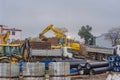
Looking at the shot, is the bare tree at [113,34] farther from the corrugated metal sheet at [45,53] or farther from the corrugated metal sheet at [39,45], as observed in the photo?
the corrugated metal sheet at [45,53]

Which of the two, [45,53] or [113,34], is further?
[113,34]

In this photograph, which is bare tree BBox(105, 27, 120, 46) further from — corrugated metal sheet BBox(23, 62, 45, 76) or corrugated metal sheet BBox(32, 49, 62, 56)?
corrugated metal sheet BBox(23, 62, 45, 76)

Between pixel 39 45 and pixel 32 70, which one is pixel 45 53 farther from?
pixel 32 70

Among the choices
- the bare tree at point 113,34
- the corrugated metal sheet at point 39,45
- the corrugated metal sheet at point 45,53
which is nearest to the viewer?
the corrugated metal sheet at point 45,53

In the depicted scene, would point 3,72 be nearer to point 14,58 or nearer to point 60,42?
point 14,58

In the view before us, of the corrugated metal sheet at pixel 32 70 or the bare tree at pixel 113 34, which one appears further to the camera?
the bare tree at pixel 113 34

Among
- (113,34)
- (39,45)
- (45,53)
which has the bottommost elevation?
(45,53)

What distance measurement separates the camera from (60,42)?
50031 mm

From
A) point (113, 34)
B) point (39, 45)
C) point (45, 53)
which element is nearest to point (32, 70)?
point (45, 53)

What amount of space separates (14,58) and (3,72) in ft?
51.0

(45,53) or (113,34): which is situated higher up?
(113,34)

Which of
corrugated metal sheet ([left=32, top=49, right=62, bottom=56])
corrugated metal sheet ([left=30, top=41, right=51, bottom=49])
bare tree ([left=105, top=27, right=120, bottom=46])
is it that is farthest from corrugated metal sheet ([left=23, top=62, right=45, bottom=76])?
bare tree ([left=105, top=27, right=120, bottom=46])

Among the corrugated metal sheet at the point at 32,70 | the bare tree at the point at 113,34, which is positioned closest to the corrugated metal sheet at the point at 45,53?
the corrugated metal sheet at the point at 32,70

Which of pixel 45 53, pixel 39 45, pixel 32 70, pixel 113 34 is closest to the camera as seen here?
pixel 32 70
